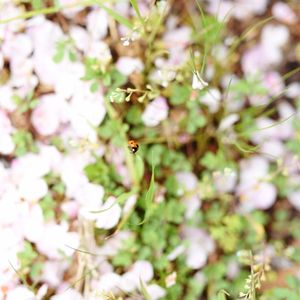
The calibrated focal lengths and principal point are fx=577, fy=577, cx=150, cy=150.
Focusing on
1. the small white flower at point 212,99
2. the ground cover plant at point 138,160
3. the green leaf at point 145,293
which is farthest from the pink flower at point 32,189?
the small white flower at point 212,99

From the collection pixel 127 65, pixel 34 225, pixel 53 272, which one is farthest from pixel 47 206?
pixel 127 65

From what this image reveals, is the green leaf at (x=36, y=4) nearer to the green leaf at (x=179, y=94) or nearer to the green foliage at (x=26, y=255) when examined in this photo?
the green leaf at (x=179, y=94)

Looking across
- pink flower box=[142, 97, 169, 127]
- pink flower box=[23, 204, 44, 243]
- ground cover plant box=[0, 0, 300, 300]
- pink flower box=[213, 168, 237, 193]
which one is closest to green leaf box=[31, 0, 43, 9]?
ground cover plant box=[0, 0, 300, 300]

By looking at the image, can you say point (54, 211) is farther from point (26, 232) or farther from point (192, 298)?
point (192, 298)

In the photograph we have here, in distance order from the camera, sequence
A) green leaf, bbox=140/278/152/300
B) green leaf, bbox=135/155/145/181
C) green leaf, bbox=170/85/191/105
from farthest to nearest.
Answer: green leaf, bbox=170/85/191/105 → green leaf, bbox=135/155/145/181 → green leaf, bbox=140/278/152/300

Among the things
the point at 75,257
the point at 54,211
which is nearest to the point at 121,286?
the point at 75,257

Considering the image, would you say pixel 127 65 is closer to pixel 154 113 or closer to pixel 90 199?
pixel 154 113

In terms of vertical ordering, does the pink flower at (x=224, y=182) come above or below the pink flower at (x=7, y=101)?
below

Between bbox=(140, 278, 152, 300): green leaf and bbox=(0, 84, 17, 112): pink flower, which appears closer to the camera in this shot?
bbox=(140, 278, 152, 300): green leaf

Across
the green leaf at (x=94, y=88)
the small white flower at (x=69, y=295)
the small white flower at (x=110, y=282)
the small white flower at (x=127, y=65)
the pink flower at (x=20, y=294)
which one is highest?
the green leaf at (x=94, y=88)

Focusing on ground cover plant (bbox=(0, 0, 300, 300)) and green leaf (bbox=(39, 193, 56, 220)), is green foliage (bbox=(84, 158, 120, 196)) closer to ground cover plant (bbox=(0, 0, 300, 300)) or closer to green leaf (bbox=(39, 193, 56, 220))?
ground cover plant (bbox=(0, 0, 300, 300))
